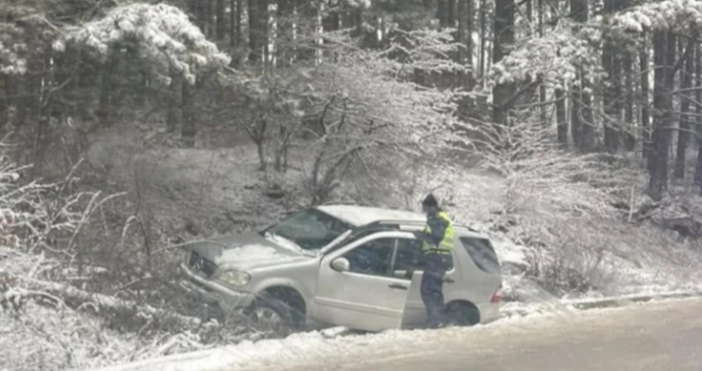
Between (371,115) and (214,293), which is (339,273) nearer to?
(214,293)

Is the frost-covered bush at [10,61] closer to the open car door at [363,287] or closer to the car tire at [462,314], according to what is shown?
the open car door at [363,287]

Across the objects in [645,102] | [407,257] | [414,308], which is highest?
[645,102]

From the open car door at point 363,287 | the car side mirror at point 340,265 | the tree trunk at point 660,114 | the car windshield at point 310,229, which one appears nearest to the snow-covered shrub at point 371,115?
the car windshield at point 310,229

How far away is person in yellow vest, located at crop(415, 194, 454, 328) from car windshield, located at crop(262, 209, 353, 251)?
1082 millimetres

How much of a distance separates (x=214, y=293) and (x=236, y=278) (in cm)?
32

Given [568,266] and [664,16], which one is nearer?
[568,266]

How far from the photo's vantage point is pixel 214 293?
10.7 m

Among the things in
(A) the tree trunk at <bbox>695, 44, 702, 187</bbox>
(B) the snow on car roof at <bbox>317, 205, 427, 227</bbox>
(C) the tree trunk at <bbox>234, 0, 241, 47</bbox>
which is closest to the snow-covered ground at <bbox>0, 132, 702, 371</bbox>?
(B) the snow on car roof at <bbox>317, 205, 427, 227</bbox>

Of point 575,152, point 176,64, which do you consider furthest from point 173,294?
point 575,152

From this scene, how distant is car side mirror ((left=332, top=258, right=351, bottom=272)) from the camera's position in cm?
1123

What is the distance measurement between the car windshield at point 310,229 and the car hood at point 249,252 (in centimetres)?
18

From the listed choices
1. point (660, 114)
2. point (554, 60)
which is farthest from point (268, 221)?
point (660, 114)

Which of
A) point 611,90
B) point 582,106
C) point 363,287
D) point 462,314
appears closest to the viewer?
point 363,287

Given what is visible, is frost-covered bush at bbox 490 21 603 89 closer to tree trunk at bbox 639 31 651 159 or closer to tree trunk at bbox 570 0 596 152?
tree trunk at bbox 570 0 596 152
